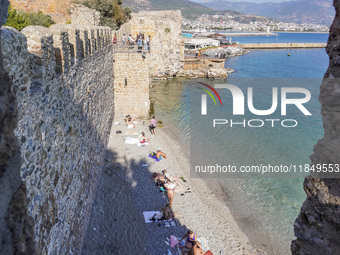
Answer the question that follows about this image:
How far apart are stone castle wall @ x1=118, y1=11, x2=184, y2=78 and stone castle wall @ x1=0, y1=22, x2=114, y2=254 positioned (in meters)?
20.9

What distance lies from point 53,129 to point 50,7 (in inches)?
471

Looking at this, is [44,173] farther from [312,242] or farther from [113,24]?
[113,24]

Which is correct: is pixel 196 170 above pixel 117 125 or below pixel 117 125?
below

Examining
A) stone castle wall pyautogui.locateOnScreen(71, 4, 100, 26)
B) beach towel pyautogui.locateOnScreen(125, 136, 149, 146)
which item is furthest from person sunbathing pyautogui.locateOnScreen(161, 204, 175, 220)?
stone castle wall pyautogui.locateOnScreen(71, 4, 100, 26)

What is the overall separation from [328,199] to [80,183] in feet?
15.6

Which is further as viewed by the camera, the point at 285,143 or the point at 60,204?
the point at 285,143

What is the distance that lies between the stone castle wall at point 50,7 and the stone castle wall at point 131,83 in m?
3.60

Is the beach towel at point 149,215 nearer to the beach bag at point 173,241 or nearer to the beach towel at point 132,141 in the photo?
the beach bag at point 173,241

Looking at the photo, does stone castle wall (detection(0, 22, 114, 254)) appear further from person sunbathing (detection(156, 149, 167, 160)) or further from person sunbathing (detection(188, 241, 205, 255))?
person sunbathing (detection(156, 149, 167, 160))

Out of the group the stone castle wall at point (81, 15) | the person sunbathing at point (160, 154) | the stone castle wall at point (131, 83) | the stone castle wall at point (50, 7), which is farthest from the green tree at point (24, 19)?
the person sunbathing at point (160, 154)

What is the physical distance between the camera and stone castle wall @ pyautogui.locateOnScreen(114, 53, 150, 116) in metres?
14.1

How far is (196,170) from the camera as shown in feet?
38.3

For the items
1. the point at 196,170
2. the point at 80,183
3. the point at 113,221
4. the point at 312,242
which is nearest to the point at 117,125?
the point at 196,170

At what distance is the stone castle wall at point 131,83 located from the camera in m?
14.1
